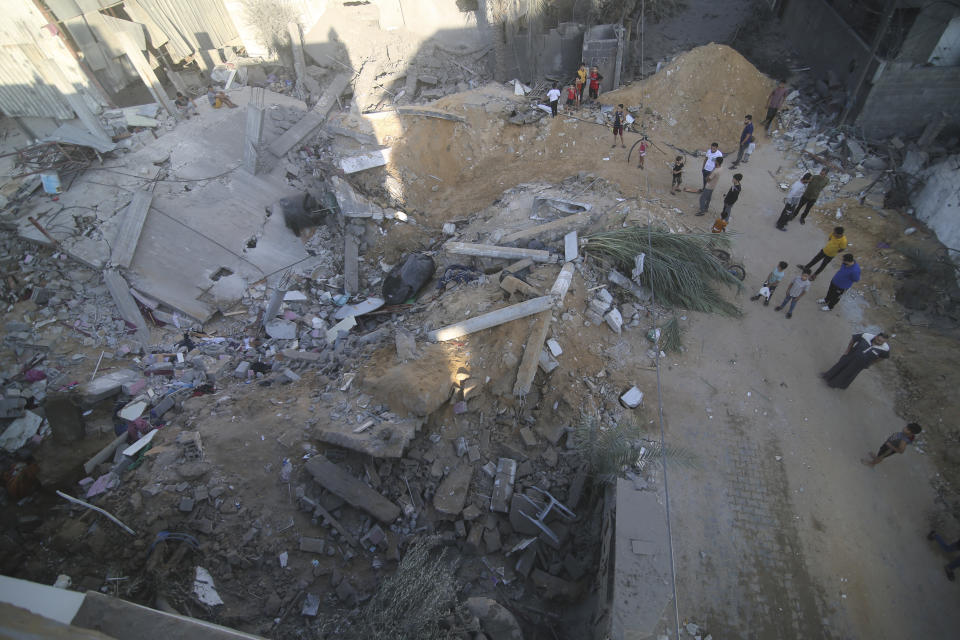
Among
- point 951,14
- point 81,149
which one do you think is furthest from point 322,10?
point 951,14

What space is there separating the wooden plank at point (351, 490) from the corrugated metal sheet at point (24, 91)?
42.3ft

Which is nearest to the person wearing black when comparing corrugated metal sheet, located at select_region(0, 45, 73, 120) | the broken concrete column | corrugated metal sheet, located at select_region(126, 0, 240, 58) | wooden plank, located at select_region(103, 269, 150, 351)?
the broken concrete column

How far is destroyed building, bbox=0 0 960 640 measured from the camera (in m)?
4.65

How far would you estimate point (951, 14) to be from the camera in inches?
352

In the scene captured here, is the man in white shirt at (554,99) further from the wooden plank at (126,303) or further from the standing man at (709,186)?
the wooden plank at (126,303)

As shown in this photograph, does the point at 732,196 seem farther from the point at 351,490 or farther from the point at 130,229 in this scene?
the point at 130,229

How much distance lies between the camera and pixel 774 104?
1063cm

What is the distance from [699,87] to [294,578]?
1390 cm

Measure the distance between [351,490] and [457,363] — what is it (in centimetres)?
214

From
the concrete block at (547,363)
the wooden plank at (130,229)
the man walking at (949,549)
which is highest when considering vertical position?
the wooden plank at (130,229)

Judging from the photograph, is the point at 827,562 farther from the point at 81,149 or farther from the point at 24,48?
the point at 24,48

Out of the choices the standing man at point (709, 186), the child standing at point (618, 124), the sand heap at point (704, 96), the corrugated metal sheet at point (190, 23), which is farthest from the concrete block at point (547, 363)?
the corrugated metal sheet at point (190, 23)

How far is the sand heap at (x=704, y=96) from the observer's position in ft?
38.0

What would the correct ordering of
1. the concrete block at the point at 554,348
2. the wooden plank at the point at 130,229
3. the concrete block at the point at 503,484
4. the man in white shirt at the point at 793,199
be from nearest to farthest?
1. the concrete block at the point at 503,484
2. the concrete block at the point at 554,348
3. the wooden plank at the point at 130,229
4. the man in white shirt at the point at 793,199
